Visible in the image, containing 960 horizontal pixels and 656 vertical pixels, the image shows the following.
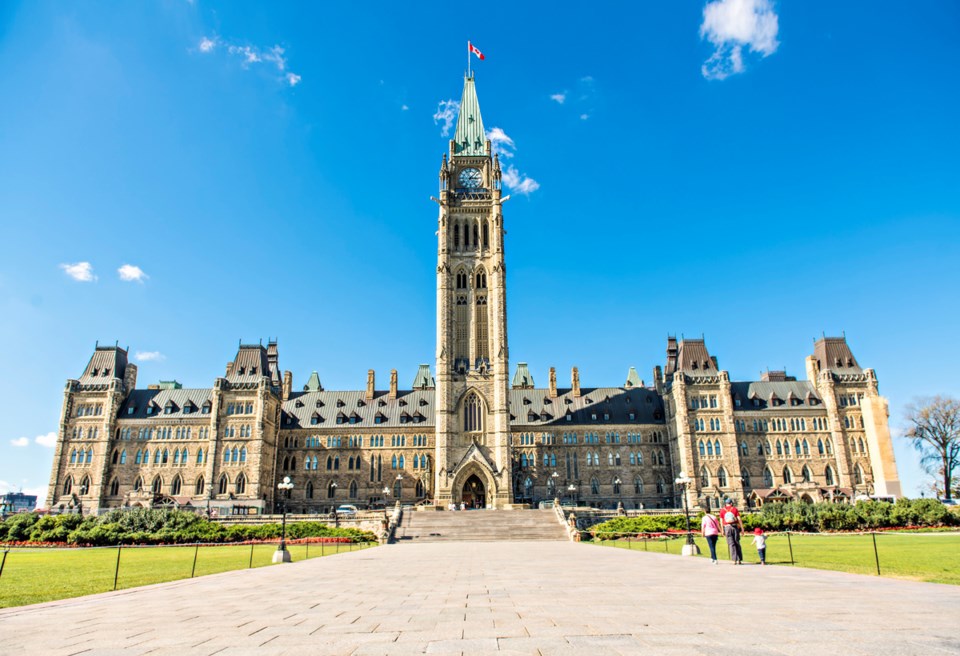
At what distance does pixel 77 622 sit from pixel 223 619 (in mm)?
1971

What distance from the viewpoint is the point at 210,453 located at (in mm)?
71375

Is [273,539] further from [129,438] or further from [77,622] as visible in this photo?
[129,438]

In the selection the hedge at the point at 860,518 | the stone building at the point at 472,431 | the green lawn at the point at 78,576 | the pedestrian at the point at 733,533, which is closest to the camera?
the green lawn at the point at 78,576

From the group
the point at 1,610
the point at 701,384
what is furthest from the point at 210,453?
the point at 1,610

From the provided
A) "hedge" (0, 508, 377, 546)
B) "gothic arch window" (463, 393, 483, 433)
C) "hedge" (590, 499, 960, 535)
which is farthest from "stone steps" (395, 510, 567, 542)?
"gothic arch window" (463, 393, 483, 433)

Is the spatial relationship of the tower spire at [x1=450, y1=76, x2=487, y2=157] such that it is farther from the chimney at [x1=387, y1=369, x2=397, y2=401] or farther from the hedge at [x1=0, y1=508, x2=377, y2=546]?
the hedge at [x1=0, y1=508, x2=377, y2=546]

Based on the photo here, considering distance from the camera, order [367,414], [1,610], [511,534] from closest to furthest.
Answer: [1,610]
[511,534]
[367,414]

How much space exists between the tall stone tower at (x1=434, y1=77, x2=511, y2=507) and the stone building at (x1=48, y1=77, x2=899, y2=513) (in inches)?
7.2

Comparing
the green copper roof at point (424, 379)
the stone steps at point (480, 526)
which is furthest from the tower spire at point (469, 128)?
the stone steps at point (480, 526)

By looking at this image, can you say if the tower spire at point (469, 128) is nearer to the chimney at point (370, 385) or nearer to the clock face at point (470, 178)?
the clock face at point (470, 178)

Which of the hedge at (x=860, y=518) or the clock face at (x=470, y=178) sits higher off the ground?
the clock face at (x=470, y=178)

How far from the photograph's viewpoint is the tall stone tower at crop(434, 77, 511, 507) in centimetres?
6838

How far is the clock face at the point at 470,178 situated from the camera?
8275cm

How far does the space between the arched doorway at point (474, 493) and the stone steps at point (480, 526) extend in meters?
12.1
